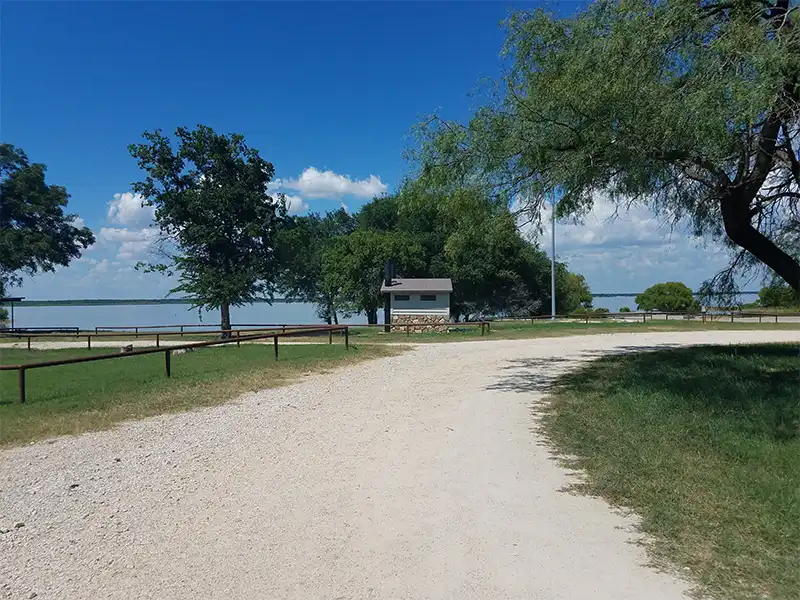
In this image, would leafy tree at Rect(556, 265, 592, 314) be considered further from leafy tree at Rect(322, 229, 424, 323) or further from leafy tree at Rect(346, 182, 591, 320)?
leafy tree at Rect(322, 229, 424, 323)

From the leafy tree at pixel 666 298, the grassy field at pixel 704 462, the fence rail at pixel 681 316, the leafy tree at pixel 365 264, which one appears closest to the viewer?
the grassy field at pixel 704 462

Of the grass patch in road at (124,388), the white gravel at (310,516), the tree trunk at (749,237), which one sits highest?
the tree trunk at (749,237)

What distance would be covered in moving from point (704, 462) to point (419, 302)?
29403 millimetres

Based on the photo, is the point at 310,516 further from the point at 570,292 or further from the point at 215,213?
the point at 570,292

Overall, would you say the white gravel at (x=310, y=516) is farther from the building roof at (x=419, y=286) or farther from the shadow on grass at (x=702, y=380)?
the building roof at (x=419, y=286)

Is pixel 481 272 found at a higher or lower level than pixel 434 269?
lower

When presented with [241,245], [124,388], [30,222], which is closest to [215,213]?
[241,245]

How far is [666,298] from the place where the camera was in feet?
166

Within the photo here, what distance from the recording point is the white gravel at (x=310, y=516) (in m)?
3.51

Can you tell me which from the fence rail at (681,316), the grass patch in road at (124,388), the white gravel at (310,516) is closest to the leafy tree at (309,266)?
the fence rail at (681,316)

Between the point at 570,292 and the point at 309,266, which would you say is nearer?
the point at 309,266

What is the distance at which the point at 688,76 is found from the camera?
885cm

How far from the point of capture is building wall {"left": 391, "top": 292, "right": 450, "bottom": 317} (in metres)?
34.9

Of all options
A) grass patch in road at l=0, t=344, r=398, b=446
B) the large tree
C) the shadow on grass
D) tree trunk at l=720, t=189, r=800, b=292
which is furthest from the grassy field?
grass patch in road at l=0, t=344, r=398, b=446
